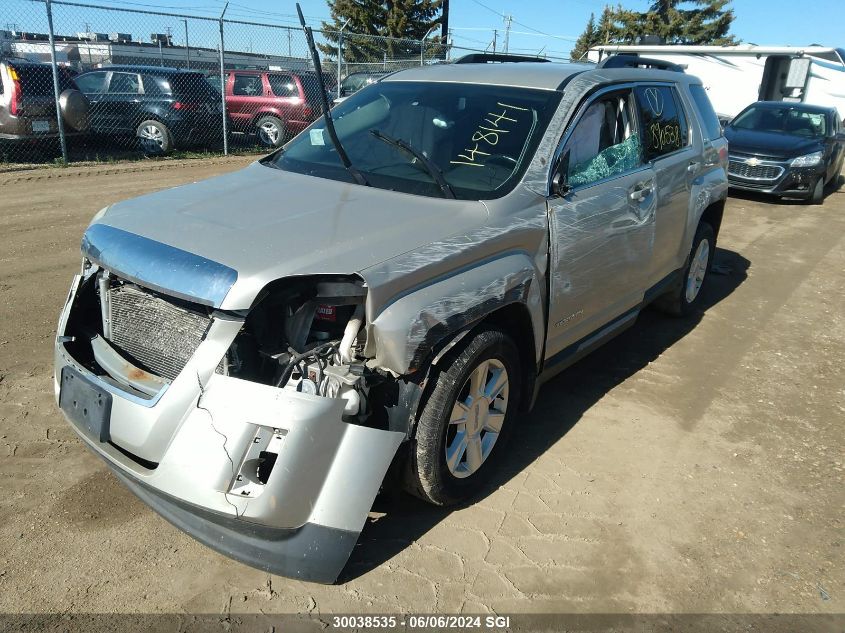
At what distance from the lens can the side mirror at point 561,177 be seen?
343cm

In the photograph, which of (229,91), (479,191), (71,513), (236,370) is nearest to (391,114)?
(479,191)

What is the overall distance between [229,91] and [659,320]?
1162 cm

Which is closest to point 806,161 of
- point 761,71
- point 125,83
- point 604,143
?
point 761,71

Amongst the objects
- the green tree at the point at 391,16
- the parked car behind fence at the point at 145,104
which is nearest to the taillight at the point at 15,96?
the parked car behind fence at the point at 145,104

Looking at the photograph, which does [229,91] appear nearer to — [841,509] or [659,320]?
[659,320]

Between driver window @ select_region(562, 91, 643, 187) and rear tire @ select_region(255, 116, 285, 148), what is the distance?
1132 centimetres

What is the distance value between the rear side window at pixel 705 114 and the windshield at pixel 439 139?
7.52 ft

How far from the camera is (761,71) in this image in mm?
18000

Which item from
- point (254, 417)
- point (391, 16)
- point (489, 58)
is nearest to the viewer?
point (254, 417)

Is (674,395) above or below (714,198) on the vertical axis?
below

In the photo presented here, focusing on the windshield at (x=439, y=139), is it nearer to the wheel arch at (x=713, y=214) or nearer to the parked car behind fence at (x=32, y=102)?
the wheel arch at (x=713, y=214)

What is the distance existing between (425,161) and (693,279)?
331 cm

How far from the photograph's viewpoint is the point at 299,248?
2.59 meters

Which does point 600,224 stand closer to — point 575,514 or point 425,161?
point 425,161
